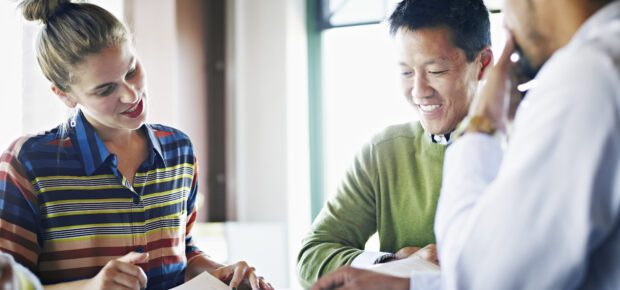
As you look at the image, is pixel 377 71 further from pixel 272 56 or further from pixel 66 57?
pixel 66 57

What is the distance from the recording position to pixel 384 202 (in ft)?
5.83

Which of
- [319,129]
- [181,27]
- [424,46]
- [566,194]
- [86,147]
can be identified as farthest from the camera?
[319,129]

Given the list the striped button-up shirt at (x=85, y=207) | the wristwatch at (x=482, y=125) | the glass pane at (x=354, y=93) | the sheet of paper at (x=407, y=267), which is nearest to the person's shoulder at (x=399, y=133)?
the sheet of paper at (x=407, y=267)

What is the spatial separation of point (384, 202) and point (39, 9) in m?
1.03

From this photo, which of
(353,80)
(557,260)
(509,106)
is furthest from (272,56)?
(557,260)

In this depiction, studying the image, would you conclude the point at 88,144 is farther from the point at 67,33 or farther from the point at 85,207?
the point at 67,33

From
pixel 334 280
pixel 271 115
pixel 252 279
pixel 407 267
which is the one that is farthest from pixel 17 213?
pixel 271 115

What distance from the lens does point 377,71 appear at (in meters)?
3.93

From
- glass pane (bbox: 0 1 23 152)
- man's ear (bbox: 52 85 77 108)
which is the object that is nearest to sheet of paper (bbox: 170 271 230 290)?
man's ear (bbox: 52 85 77 108)

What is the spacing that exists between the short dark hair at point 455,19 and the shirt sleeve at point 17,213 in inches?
40.8

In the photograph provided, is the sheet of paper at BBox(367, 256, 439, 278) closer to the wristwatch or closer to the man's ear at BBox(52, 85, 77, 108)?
the wristwatch

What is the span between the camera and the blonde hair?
1588 mm

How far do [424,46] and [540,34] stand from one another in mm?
756

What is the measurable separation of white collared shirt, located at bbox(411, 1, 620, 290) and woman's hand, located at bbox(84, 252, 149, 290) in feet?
2.51
